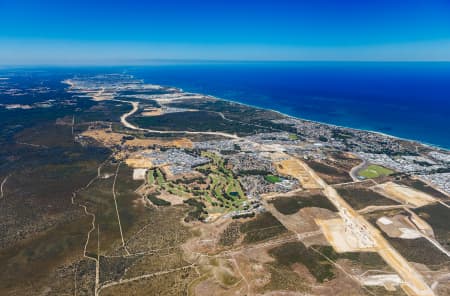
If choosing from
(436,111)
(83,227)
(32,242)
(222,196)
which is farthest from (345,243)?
(436,111)

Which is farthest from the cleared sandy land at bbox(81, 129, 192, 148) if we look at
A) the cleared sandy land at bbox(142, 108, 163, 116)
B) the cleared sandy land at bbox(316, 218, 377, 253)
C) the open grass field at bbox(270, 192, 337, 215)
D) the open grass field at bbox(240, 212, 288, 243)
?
the cleared sandy land at bbox(316, 218, 377, 253)

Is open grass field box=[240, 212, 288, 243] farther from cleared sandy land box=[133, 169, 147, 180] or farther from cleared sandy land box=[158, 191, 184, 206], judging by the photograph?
cleared sandy land box=[133, 169, 147, 180]

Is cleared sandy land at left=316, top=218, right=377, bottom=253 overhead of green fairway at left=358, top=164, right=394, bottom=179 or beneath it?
beneath

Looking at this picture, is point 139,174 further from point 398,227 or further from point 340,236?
point 398,227

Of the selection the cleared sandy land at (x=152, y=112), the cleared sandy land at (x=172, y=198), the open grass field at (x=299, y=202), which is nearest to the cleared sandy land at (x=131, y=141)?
the cleared sandy land at (x=172, y=198)

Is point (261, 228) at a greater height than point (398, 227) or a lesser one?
greater

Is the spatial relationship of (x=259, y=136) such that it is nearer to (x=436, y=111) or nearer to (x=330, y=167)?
(x=330, y=167)

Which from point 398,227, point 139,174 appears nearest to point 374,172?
point 398,227
